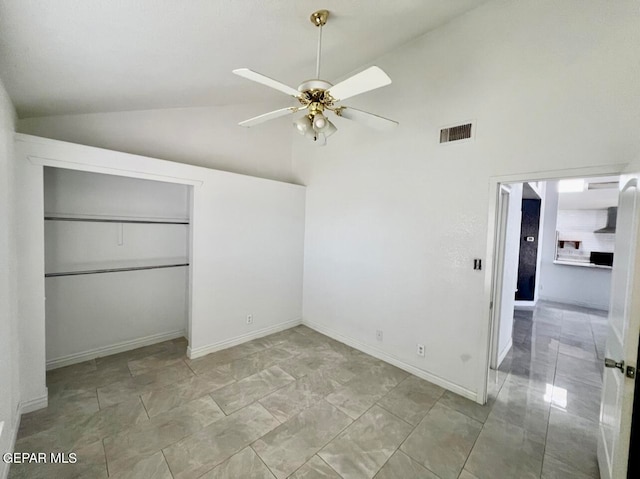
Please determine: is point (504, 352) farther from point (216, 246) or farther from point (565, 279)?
point (565, 279)

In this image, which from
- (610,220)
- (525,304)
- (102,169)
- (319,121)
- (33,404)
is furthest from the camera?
(610,220)

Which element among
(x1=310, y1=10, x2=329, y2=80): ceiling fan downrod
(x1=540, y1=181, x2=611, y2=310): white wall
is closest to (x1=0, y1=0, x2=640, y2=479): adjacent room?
(x1=310, y1=10, x2=329, y2=80): ceiling fan downrod

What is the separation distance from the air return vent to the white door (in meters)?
1.19

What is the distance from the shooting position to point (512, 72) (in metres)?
2.27

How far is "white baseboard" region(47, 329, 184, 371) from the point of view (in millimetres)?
2881

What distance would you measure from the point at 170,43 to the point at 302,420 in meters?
3.10

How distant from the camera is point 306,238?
4379 mm

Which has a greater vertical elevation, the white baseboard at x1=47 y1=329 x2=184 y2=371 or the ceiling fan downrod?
the ceiling fan downrod

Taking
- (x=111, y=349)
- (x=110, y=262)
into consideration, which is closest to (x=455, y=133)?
(x=110, y=262)

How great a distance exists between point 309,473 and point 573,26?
3.84 meters

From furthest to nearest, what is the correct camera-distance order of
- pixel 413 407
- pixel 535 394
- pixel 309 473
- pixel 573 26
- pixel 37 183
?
pixel 535 394 < pixel 413 407 < pixel 37 183 < pixel 573 26 < pixel 309 473

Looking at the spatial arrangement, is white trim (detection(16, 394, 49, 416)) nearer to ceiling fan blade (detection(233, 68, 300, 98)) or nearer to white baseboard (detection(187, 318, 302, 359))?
white baseboard (detection(187, 318, 302, 359))

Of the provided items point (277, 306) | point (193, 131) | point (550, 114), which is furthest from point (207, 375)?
point (550, 114)

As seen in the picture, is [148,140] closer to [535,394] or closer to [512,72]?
[512,72]
